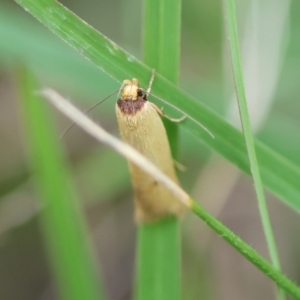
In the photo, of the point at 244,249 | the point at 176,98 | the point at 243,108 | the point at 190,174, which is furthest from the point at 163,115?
the point at 190,174

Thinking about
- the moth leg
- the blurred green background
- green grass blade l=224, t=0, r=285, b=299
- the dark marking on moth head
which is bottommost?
the blurred green background

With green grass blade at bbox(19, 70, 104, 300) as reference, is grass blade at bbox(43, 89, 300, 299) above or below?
above

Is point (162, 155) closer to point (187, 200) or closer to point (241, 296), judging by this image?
point (187, 200)

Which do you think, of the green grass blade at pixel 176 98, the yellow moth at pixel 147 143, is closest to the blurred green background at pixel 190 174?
the yellow moth at pixel 147 143

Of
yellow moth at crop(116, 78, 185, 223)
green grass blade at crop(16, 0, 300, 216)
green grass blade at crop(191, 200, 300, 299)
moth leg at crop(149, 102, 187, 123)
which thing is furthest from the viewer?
yellow moth at crop(116, 78, 185, 223)

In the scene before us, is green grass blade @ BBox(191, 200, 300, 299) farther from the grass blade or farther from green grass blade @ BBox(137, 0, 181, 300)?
green grass blade @ BBox(137, 0, 181, 300)

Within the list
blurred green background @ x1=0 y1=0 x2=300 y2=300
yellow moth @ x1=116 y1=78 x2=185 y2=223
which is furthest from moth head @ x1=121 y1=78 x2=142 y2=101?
blurred green background @ x1=0 y1=0 x2=300 y2=300

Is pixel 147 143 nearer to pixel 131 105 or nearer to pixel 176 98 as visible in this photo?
pixel 131 105

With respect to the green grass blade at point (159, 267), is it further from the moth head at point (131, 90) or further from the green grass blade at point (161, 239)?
the moth head at point (131, 90)
